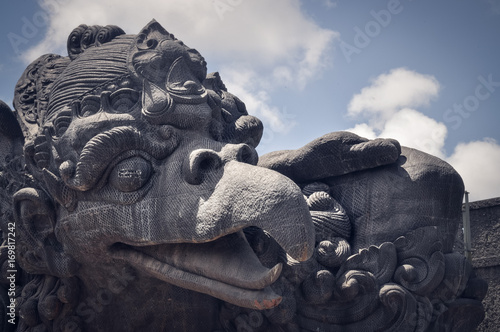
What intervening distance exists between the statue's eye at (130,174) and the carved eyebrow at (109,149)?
0.07 metres

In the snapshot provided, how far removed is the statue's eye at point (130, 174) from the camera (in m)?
3.60

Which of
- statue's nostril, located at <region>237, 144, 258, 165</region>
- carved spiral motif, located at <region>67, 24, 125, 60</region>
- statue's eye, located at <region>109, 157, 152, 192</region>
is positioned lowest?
statue's eye, located at <region>109, 157, 152, 192</region>

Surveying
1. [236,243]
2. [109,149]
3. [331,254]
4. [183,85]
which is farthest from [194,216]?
[331,254]

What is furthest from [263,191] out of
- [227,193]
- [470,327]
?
[470,327]

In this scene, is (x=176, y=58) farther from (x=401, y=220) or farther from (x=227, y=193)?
(x=401, y=220)

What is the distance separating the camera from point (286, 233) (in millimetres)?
3154

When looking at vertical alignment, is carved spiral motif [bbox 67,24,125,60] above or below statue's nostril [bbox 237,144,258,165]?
above

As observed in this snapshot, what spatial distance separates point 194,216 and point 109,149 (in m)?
0.68

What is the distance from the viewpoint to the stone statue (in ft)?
11.5

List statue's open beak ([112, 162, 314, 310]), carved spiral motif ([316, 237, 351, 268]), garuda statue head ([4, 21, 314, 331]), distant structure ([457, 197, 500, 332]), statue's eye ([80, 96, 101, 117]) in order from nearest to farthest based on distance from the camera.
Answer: statue's open beak ([112, 162, 314, 310])
garuda statue head ([4, 21, 314, 331])
statue's eye ([80, 96, 101, 117])
carved spiral motif ([316, 237, 351, 268])
distant structure ([457, 197, 500, 332])

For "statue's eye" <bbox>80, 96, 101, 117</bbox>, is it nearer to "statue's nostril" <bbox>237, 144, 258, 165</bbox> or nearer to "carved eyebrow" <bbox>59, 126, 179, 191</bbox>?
"carved eyebrow" <bbox>59, 126, 179, 191</bbox>

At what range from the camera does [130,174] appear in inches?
142

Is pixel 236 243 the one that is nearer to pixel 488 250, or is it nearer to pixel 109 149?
pixel 109 149

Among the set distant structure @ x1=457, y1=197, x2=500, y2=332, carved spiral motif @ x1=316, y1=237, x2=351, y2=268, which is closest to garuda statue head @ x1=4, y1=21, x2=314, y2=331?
carved spiral motif @ x1=316, y1=237, x2=351, y2=268
